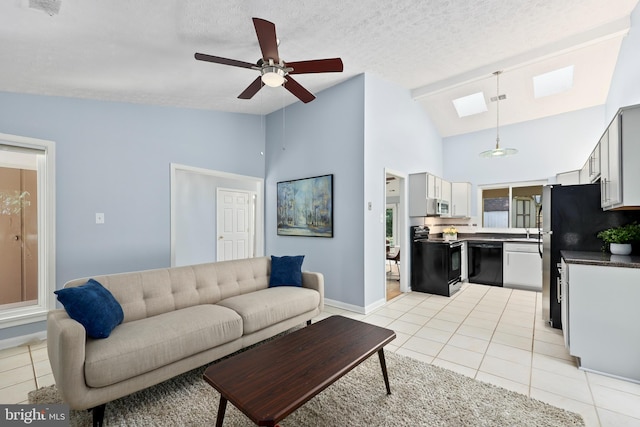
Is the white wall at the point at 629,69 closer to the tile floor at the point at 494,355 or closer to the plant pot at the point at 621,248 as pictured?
the plant pot at the point at 621,248

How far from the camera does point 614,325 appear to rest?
87.7 inches

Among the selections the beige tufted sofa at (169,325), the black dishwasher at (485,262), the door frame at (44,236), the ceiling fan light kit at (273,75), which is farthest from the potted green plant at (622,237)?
the door frame at (44,236)

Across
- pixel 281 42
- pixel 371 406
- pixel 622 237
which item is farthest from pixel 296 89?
pixel 622 237

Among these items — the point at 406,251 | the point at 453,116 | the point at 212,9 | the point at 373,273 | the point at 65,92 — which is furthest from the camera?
the point at 453,116

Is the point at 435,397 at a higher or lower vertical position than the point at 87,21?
lower

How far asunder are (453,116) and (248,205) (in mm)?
4790

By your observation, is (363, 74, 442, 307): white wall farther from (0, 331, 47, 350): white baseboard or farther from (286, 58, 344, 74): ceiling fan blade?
(0, 331, 47, 350): white baseboard

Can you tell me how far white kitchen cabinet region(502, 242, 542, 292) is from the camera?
16.1 ft

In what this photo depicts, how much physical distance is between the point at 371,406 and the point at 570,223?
294 cm

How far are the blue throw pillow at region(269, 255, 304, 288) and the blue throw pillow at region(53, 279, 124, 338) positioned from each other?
162 centimetres

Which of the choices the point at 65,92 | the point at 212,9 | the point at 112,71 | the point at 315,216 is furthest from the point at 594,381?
the point at 65,92

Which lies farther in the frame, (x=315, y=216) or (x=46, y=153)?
(x=315, y=216)

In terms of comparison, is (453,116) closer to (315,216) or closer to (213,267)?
(315,216)

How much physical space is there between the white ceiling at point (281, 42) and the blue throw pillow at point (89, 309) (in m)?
1.84
